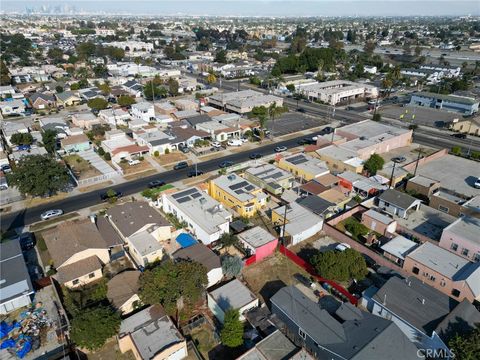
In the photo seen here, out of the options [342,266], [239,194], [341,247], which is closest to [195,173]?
[239,194]

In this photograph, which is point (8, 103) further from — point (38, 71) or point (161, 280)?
point (161, 280)

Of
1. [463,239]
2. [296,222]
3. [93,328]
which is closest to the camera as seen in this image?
[93,328]

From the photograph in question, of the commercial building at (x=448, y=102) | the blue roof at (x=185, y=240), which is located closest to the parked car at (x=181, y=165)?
the blue roof at (x=185, y=240)

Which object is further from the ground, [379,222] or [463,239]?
[463,239]

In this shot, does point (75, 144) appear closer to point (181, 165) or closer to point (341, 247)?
point (181, 165)

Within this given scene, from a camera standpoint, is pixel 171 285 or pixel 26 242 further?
pixel 26 242

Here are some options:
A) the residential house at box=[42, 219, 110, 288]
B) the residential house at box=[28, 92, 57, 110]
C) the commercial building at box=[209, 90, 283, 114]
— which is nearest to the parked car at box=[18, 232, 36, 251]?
the residential house at box=[42, 219, 110, 288]

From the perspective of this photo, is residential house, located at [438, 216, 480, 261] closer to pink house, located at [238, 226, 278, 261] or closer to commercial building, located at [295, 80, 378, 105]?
pink house, located at [238, 226, 278, 261]
